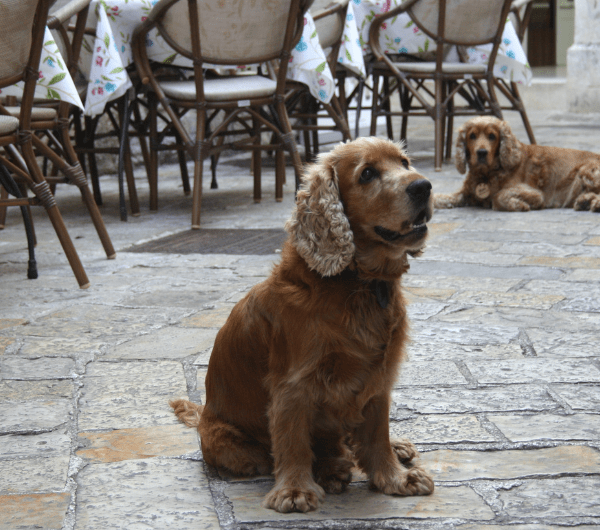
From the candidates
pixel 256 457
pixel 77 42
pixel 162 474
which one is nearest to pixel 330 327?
pixel 256 457

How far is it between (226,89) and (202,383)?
2699mm

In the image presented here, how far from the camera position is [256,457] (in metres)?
1.87

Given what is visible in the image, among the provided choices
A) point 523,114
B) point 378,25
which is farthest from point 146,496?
point 523,114

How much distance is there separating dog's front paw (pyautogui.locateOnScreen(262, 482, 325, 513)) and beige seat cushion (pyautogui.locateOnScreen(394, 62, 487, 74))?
5.27 meters

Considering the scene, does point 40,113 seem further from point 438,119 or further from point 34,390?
point 438,119

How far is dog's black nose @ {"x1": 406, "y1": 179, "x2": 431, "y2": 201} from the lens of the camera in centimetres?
167

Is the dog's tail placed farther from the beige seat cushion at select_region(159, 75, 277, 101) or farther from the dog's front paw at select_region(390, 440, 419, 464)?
the beige seat cushion at select_region(159, 75, 277, 101)

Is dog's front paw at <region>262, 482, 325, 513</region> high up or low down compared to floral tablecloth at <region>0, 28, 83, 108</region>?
down

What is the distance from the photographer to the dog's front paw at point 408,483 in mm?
1741

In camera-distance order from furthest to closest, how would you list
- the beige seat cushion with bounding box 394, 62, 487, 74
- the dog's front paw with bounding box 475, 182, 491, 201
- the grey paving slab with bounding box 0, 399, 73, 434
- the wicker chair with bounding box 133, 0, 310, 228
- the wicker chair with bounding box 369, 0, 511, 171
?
the beige seat cushion with bounding box 394, 62, 487, 74, the wicker chair with bounding box 369, 0, 511, 171, the dog's front paw with bounding box 475, 182, 491, 201, the wicker chair with bounding box 133, 0, 310, 228, the grey paving slab with bounding box 0, 399, 73, 434

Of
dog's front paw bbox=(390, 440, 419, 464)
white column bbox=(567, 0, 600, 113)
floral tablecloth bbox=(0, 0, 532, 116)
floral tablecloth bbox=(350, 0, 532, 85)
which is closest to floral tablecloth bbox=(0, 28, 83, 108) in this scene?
floral tablecloth bbox=(0, 0, 532, 116)

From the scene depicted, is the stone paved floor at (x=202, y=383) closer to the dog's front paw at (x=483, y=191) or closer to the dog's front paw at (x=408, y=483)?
the dog's front paw at (x=408, y=483)

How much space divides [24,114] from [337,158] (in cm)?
208

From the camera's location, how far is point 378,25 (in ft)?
21.7
